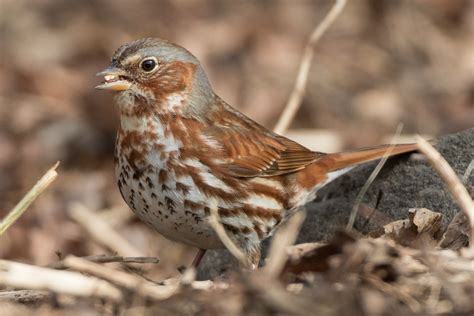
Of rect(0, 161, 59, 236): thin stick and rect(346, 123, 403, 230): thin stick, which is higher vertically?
rect(346, 123, 403, 230): thin stick

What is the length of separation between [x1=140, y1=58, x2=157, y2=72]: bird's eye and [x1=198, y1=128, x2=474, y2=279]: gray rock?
122 centimetres

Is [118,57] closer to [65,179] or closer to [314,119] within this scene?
[65,179]

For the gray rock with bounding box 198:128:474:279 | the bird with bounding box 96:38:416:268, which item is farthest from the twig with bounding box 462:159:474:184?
the bird with bounding box 96:38:416:268

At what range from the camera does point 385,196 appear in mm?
5359

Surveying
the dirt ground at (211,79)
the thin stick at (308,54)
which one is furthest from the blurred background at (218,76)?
the thin stick at (308,54)

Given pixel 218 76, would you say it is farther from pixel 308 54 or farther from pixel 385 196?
pixel 385 196

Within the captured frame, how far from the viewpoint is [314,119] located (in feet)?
30.7

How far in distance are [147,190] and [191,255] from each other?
262 cm

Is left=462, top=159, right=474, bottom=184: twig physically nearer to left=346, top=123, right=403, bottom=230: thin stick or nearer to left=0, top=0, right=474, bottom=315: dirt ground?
left=346, top=123, right=403, bottom=230: thin stick

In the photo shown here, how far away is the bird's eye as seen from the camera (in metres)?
5.34

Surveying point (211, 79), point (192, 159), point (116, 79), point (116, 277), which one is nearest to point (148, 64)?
point (116, 79)

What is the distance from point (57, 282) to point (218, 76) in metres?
6.49

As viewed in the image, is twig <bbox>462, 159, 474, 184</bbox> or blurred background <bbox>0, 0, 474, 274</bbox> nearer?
twig <bbox>462, 159, 474, 184</bbox>

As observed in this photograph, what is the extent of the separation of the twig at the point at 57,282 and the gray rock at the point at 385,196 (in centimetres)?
184
